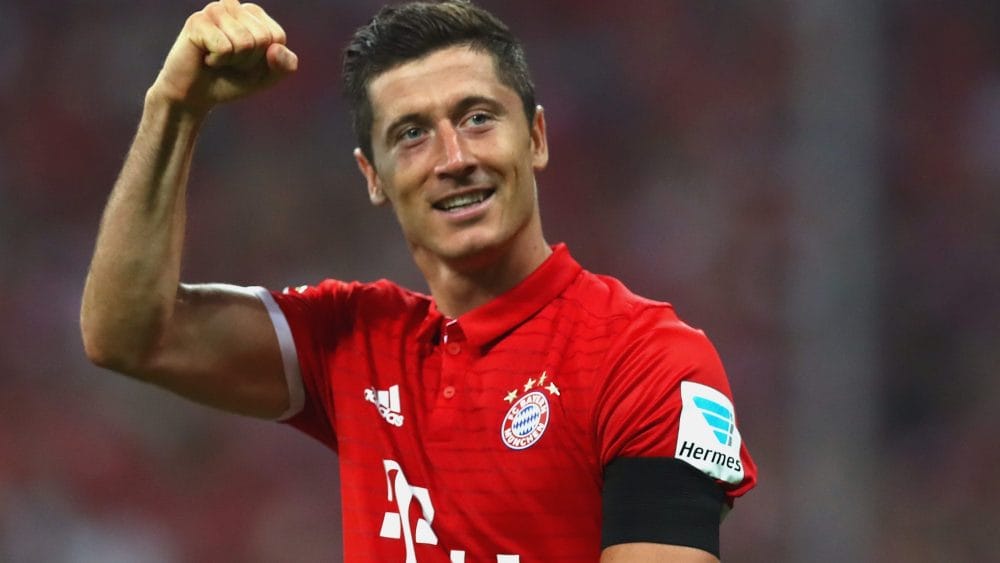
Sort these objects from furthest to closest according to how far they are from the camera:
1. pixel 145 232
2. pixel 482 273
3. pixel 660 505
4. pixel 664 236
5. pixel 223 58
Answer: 1. pixel 664 236
2. pixel 482 273
3. pixel 145 232
4. pixel 223 58
5. pixel 660 505

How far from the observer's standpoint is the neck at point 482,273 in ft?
8.77

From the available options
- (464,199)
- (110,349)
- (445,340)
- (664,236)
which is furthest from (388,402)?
(664,236)

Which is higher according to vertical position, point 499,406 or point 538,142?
point 538,142

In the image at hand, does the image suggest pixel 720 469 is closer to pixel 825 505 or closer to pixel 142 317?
pixel 142 317

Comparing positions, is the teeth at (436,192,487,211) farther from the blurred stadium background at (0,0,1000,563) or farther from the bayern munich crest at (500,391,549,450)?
the blurred stadium background at (0,0,1000,563)

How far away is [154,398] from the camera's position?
5.57 m

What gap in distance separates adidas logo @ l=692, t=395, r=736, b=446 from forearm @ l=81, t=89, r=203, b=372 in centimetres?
97

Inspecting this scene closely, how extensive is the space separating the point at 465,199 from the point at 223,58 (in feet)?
1.65

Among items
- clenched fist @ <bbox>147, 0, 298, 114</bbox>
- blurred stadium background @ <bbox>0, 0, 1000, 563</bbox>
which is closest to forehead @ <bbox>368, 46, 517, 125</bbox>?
clenched fist @ <bbox>147, 0, 298, 114</bbox>

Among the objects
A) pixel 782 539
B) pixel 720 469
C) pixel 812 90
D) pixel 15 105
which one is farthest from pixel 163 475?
pixel 720 469

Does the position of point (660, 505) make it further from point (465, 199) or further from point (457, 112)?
point (457, 112)

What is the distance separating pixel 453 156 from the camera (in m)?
2.54

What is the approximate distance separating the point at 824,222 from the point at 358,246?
7.14 ft

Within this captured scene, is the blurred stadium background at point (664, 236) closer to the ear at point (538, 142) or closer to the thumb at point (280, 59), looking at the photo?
the ear at point (538, 142)
